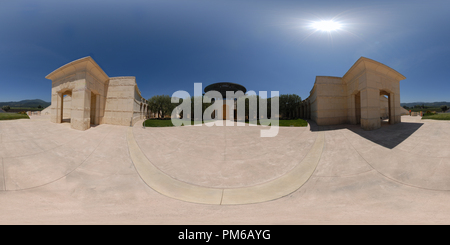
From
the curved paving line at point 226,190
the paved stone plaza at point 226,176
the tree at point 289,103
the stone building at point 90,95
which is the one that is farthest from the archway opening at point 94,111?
the tree at point 289,103

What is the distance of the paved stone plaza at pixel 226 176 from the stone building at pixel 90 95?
2.35 m

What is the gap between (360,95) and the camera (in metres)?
12.1

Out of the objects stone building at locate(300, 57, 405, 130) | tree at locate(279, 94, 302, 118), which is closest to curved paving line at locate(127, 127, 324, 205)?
stone building at locate(300, 57, 405, 130)

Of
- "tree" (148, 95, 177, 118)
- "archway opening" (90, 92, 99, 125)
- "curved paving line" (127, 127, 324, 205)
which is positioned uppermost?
"tree" (148, 95, 177, 118)

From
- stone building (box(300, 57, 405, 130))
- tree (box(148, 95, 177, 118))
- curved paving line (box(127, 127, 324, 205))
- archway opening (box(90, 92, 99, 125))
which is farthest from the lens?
tree (box(148, 95, 177, 118))

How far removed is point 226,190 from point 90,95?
1392 centimetres

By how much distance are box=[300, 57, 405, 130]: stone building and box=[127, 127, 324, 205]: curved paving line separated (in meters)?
7.82

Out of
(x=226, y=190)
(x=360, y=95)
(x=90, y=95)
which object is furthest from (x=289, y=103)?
(x=90, y=95)

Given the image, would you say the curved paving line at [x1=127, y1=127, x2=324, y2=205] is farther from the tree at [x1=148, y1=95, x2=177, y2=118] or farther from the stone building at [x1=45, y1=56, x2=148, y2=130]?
the tree at [x1=148, y1=95, x2=177, y2=118]

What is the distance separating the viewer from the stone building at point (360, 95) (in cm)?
1125

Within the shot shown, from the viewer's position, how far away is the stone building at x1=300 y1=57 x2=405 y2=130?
11250 mm

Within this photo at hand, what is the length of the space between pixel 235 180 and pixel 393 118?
49.2ft

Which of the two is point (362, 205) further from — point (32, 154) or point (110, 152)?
point (32, 154)

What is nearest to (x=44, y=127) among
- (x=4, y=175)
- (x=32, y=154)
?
(x=32, y=154)
